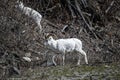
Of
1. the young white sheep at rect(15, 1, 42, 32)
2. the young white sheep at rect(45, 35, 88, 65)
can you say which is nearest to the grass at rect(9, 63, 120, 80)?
the young white sheep at rect(45, 35, 88, 65)

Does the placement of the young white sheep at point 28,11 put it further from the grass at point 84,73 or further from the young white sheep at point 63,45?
the grass at point 84,73

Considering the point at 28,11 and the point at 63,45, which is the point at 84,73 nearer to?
the point at 63,45

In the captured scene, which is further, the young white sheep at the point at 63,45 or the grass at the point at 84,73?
the young white sheep at the point at 63,45

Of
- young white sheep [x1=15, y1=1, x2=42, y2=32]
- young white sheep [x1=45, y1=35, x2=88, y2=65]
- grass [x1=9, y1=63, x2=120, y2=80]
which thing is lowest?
grass [x1=9, y1=63, x2=120, y2=80]

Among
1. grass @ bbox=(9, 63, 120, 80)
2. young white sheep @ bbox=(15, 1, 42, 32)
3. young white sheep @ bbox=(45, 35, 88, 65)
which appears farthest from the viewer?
young white sheep @ bbox=(15, 1, 42, 32)

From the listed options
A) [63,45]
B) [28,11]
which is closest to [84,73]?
[63,45]

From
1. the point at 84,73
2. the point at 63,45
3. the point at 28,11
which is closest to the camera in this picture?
the point at 84,73

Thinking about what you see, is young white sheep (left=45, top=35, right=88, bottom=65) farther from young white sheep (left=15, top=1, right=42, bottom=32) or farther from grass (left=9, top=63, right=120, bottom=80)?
young white sheep (left=15, top=1, right=42, bottom=32)

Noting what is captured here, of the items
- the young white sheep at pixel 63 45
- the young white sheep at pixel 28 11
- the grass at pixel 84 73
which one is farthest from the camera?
the young white sheep at pixel 28 11

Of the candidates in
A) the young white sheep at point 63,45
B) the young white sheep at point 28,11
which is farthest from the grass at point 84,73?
the young white sheep at point 28,11

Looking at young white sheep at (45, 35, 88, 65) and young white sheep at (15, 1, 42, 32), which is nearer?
young white sheep at (45, 35, 88, 65)

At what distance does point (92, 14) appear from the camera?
1571 cm

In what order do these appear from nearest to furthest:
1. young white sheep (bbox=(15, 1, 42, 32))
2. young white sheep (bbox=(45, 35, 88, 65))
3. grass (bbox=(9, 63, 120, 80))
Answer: grass (bbox=(9, 63, 120, 80)) → young white sheep (bbox=(45, 35, 88, 65)) → young white sheep (bbox=(15, 1, 42, 32))

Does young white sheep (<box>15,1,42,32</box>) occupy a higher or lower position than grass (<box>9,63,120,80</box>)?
higher
